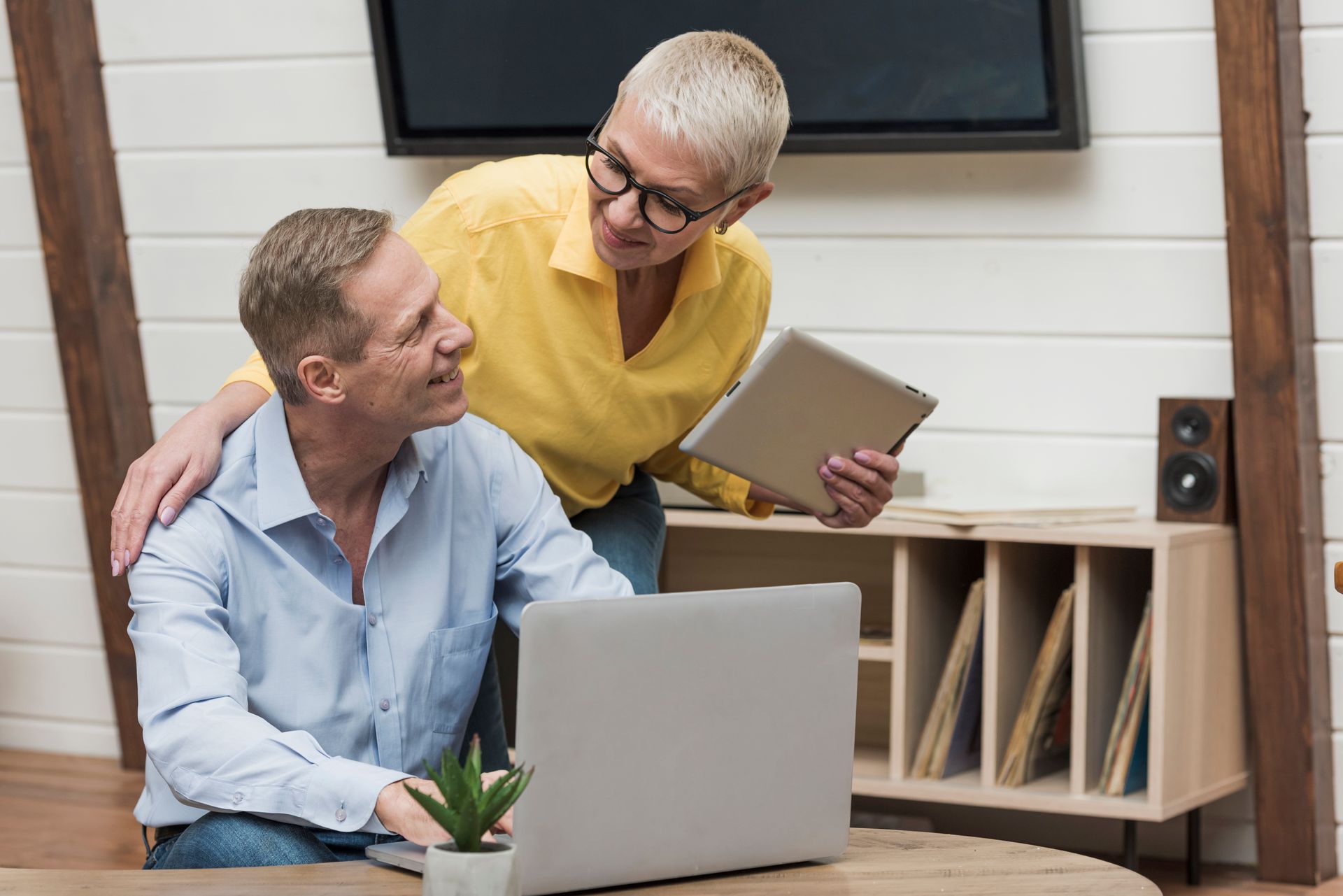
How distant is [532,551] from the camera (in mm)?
1571

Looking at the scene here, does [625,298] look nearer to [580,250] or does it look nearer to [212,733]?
[580,250]

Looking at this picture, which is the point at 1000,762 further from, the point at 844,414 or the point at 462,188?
the point at 462,188

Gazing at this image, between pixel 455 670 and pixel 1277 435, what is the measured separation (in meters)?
1.44

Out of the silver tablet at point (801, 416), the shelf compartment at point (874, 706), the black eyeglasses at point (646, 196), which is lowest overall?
the shelf compartment at point (874, 706)

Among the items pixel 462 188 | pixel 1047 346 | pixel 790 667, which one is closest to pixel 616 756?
pixel 790 667

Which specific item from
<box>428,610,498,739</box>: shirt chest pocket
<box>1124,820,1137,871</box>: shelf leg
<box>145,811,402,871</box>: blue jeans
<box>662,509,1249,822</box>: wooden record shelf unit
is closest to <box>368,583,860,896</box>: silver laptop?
<box>145,811,402,871</box>: blue jeans

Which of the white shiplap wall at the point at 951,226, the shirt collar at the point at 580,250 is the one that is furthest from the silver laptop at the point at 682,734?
the white shiplap wall at the point at 951,226

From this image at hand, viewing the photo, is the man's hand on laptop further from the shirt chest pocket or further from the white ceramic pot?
the shirt chest pocket

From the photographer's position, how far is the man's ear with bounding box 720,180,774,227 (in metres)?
1.65

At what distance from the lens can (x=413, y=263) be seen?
1434 millimetres

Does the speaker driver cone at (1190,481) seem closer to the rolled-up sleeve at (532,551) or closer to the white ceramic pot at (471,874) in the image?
the rolled-up sleeve at (532,551)

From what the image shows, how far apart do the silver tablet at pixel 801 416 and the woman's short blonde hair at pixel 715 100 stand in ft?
0.66

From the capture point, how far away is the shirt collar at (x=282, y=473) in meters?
1.41

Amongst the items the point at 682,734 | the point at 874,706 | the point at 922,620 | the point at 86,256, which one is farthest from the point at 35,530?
the point at 682,734
